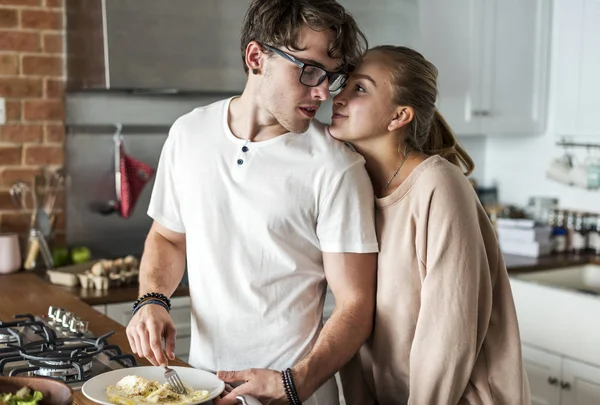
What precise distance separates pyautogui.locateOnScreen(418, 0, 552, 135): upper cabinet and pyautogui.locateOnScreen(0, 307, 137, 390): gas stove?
2411 mm

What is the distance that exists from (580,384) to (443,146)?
165 centimetres

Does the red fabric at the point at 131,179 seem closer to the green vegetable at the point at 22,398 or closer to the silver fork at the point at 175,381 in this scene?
the silver fork at the point at 175,381

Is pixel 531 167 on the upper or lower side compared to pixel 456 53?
lower

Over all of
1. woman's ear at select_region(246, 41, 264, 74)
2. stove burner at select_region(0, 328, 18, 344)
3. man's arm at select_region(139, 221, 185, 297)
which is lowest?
stove burner at select_region(0, 328, 18, 344)

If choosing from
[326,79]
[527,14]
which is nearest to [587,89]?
[527,14]

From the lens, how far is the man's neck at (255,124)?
6.51 feet

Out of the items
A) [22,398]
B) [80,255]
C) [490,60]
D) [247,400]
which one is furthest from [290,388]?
[490,60]

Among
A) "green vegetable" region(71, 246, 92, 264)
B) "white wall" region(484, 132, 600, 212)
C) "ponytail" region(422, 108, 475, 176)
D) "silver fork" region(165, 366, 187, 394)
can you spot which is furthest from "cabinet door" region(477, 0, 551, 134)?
"silver fork" region(165, 366, 187, 394)

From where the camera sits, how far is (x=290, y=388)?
1.73 metres

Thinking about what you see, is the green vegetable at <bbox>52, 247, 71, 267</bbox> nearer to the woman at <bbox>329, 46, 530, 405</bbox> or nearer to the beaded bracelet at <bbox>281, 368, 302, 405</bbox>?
the woman at <bbox>329, 46, 530, 405</bbox>

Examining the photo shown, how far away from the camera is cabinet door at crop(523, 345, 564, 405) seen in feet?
11.1

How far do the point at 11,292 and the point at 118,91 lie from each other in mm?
1063

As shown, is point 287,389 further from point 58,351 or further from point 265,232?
point 58,351

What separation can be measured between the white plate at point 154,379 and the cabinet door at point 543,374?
82.1 inches
